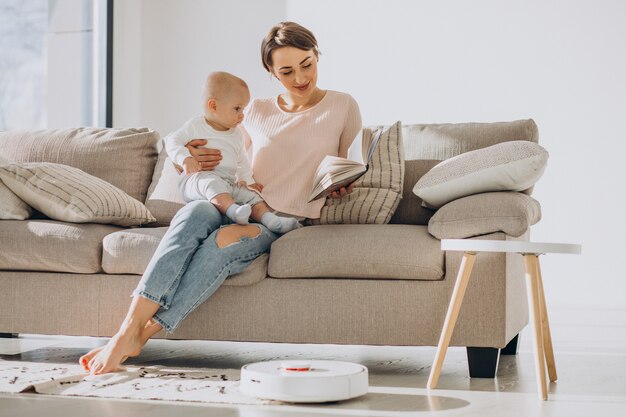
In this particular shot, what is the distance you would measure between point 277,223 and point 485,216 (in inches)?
25.1

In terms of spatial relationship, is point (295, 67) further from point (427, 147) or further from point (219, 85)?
point (427, 147)

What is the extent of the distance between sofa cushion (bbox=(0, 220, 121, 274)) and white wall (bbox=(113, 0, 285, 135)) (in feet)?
9.51

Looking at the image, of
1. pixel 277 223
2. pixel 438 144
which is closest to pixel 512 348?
pixel 438 144

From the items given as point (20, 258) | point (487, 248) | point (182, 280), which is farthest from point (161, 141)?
point (487, 248)

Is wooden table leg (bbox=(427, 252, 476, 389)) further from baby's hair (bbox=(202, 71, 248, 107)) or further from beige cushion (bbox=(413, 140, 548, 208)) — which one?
baby's hair (bbox=(202, 71, 248, 107))

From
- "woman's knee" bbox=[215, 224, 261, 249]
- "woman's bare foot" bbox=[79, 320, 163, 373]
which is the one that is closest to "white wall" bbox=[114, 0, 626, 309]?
"woman's knee" bbox=[215, 224, 261, 249]

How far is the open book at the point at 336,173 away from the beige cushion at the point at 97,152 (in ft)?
3.01

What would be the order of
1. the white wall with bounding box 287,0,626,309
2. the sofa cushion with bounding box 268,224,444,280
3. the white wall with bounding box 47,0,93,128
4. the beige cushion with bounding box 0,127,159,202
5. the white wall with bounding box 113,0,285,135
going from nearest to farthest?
the sofa cushion with bounding box 268,224,444,280 < the beige cushion with bounding box 0,127,159,202 < the white wall with bounding box 287,0,626,309 < the white wall with bounding box 47,0,93,128 < the white wall with bounding box 113,0,285,135

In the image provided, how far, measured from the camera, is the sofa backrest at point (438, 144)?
9.82ft

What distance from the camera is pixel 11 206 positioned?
9.42 ft

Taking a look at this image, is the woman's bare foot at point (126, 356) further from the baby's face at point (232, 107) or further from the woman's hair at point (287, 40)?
the woman's hair at point (287, 40)

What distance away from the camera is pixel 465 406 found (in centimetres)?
203

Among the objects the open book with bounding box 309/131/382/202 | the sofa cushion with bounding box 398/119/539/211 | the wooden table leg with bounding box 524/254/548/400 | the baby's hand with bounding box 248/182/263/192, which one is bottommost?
the wooden table leg with bounding box 524/254/548/400

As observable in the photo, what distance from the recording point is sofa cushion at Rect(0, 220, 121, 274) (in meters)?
2.71
